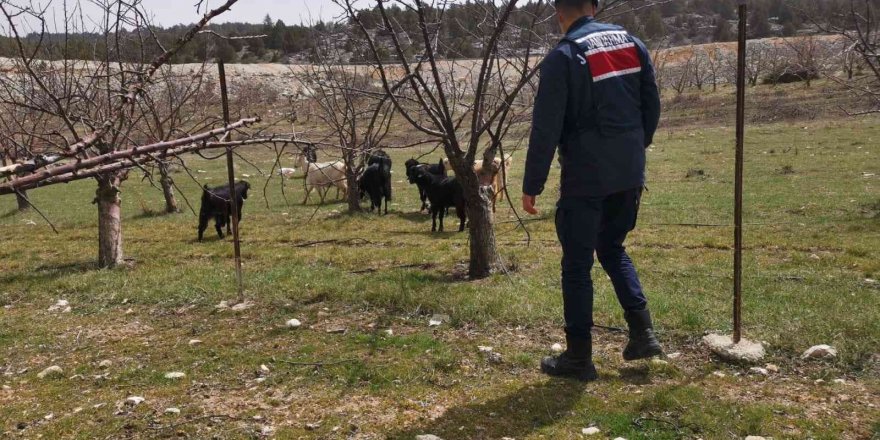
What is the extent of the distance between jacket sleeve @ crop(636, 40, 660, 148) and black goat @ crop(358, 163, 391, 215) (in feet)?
34.8

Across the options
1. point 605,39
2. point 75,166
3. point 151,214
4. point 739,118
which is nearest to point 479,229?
point 739,118

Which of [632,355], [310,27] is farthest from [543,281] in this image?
[310,27]

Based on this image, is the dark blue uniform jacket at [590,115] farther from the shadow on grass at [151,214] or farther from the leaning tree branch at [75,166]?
the shadow on grass at [151,214]

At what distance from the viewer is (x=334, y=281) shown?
7195mm

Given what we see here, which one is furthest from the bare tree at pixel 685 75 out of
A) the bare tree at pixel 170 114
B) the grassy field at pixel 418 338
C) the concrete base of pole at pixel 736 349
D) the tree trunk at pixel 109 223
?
the concrete base of pole at pixel 736 349

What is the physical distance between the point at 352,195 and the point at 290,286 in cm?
762

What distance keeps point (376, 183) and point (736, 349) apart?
35.6 ft

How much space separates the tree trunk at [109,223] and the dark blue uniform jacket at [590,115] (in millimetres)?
6928

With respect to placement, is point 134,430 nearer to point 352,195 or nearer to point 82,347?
point 82,347

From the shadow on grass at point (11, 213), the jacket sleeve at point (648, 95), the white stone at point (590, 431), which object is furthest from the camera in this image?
the shadow on grass at point (11, 213)

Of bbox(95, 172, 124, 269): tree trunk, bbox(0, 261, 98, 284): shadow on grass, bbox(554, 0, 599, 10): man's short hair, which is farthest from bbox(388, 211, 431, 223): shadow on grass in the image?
bbox(554, 0, 599, 10): man's short hair

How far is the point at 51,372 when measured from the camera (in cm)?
499

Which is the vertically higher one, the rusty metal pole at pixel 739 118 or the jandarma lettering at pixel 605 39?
the jandarma lettering at pixel 605 39

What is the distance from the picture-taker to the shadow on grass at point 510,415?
363 centimetres
